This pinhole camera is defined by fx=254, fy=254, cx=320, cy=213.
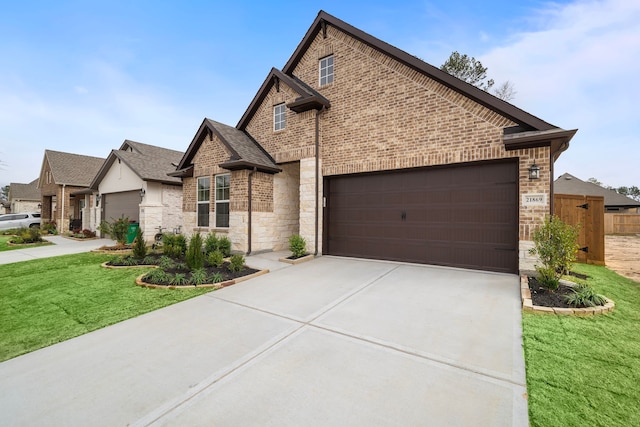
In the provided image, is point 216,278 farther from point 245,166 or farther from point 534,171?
point 534,171

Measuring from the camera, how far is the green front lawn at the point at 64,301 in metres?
3.83

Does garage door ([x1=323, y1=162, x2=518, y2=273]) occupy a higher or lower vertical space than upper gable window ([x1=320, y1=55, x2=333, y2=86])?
lower

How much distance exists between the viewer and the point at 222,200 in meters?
10.5

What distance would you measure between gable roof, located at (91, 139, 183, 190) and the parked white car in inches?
488

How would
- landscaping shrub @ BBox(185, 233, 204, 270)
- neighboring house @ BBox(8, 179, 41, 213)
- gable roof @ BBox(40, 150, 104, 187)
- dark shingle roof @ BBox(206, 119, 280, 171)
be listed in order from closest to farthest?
1. landscaping shrub @ BBox(185, 233, 204, 270)
2. dark shingle roof @ BBox(206, 119, 280, 171)
3. gable roof @ BBox(40, 150, 104, 187)
4. neighboring house @ BBox(8, 179, 41, 213)

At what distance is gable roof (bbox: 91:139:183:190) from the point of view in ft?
45.6

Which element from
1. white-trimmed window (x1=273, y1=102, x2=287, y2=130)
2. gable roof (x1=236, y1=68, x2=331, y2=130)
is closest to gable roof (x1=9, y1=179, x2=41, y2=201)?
gable roof (x1=236, y1=68, x2=331, y2=130)

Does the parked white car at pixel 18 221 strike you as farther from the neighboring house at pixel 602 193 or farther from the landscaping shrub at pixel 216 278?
the neighboring house at pixel 602 193

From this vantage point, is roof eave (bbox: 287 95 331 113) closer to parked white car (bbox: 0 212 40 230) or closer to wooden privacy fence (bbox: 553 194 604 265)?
wooden privacy fence (bbox: 553 194 604 265)

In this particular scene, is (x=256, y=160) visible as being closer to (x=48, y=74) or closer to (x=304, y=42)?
(x=304, y=42)

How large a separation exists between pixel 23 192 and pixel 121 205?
36943 mm

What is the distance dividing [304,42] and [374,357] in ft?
36.2

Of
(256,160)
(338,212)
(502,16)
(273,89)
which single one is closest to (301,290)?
(338,212)

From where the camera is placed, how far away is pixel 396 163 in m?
7.73
